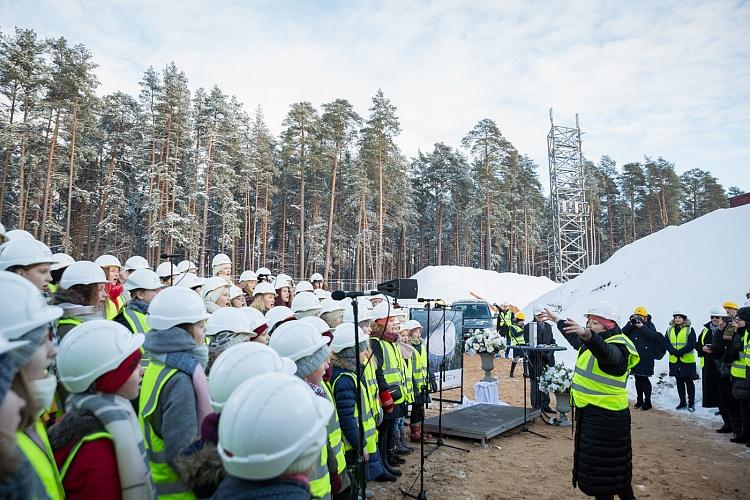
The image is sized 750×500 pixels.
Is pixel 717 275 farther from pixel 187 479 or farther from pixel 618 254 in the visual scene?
pixel 187 479

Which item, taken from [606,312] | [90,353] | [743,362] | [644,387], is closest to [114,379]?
[90,353]

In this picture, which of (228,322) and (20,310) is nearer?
(20,310)

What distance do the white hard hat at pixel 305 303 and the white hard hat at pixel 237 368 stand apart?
3862mm

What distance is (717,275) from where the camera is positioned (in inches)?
543

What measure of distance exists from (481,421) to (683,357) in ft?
17.3

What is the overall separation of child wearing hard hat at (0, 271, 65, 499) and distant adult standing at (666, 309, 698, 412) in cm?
1123

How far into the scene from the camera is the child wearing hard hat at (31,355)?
4.58ft

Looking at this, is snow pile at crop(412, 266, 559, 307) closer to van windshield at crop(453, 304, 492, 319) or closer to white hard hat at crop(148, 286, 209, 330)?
van windshield at crop(453, 304, 492, 319)

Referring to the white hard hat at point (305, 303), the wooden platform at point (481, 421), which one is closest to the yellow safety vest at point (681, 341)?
the wooden platform at point (481, 421)

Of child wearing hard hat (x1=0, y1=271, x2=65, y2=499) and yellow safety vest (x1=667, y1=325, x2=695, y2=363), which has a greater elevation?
child wearing hard hat (x1=0, y1=271, x2=65, y2=499)

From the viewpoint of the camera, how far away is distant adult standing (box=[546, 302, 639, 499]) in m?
4.03

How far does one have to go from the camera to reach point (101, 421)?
1.80m

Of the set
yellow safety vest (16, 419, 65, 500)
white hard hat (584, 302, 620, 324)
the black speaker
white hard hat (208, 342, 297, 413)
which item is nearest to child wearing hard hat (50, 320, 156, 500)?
yellow safety vest (16, 419, 65, 500)

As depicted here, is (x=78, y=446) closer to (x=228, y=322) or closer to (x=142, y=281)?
(x=228, y=322)
